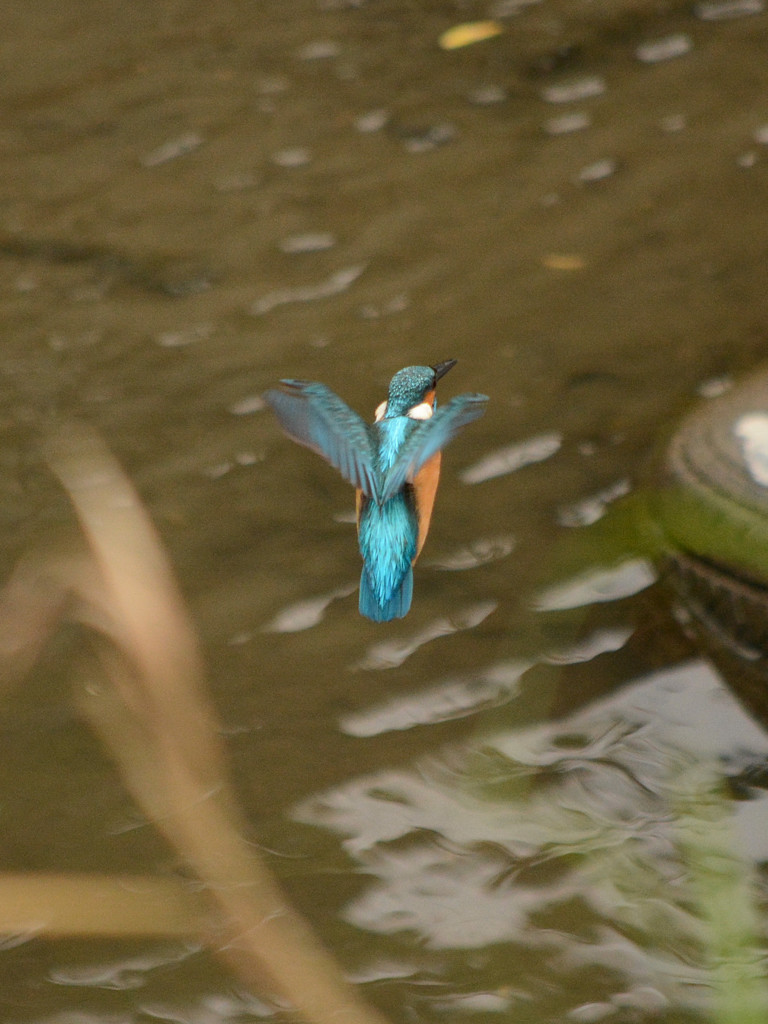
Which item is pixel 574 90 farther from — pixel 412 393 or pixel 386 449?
pixel 386 449

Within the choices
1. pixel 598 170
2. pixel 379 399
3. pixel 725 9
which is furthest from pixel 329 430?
pixel 725 9

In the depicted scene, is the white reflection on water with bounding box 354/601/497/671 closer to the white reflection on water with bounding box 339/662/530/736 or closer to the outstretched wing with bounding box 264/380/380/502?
the white reflection on water with bounding box 339/662/530/736

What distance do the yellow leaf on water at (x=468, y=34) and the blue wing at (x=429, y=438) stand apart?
3.64m

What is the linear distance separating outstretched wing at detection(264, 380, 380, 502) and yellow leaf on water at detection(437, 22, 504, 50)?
356 centimetres

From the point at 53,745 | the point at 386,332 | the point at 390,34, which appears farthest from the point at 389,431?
the point at 390,34

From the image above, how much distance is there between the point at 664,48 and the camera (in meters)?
4.95

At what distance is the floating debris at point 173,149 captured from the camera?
4570 mm

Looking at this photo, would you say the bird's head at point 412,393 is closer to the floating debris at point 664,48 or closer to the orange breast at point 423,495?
the orange breast at point 423,495

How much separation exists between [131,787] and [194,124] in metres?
2.94

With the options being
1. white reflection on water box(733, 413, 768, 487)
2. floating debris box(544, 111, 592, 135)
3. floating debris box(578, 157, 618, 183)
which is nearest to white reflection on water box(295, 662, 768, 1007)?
white reflection on water box(733, 413, 768, 487)

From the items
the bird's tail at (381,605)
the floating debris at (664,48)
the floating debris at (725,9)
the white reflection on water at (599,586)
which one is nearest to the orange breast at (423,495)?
the bird's tail at (381,605)

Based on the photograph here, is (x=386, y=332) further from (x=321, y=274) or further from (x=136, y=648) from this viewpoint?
(x=136, y=648)

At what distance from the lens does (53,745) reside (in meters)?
2.59

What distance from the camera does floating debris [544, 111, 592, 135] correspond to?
4535 millimetres
